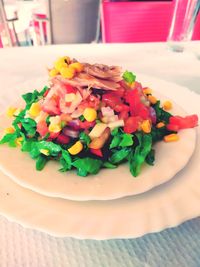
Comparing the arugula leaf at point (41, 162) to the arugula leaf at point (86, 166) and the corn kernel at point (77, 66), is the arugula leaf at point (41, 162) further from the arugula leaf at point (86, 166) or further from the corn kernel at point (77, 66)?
the corn kernel at point (77, 66)

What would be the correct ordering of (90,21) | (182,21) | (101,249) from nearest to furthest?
(101,249) → (182,21) → (90,21)

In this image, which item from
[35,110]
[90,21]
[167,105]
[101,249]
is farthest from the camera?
[90,21]

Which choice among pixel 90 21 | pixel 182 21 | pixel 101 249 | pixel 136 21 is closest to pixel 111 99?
pixel 101 249

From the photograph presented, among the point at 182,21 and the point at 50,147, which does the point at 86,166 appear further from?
the point at 182,21

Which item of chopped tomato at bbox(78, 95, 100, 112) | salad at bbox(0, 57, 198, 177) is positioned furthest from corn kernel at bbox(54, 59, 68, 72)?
chopped tomato at bbox(78, 95, 100, 112)

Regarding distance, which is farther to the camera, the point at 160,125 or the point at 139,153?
the point at 160,125

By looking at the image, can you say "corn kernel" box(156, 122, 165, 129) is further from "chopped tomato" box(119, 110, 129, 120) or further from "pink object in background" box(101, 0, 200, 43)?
"pink object in background" box(101, 0, 200, 43)

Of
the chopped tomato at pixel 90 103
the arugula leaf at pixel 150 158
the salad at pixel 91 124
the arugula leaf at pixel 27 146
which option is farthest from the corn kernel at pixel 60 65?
the arugula leaf at pixel 150 158
